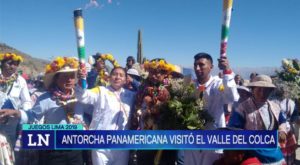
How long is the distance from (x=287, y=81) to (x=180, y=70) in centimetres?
340

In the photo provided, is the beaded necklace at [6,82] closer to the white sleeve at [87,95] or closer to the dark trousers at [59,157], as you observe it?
the dark trousers at [59,157]

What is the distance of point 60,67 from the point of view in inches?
185

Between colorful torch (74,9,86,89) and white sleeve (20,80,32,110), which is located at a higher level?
colorful torch (74,9,86,89)

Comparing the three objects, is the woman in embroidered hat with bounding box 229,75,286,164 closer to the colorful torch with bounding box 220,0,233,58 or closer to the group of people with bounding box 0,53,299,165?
the group of people with bounding box 0,53,299,165

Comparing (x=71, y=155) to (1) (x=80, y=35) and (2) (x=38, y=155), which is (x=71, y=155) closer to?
(2) (x=38, y=155)

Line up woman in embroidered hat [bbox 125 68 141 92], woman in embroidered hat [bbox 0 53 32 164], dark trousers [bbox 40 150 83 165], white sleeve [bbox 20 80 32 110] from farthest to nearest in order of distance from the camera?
1. woman in embroidered hat [bbox 125 68 141 92]
2. white sleeve [bbox 20 80 32 110]
3. woman in embroidered hat [bbox 0 53 32 164]
4. dark trousers [bbox 40 150 83 165]

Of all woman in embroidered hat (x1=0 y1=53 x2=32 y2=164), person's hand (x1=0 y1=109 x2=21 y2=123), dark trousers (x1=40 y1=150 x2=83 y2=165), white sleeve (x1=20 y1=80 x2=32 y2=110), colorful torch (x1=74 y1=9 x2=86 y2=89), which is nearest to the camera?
colorful torch (x1=74 y1=9 x2=86 y2=89)

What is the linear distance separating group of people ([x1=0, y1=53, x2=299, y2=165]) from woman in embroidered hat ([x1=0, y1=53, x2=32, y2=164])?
2 centimetres

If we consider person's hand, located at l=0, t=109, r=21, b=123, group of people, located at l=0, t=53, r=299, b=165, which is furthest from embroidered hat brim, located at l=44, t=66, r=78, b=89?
person's hand, located at l=0, t=109, r=21, b=123

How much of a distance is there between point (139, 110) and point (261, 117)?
1.52 metres

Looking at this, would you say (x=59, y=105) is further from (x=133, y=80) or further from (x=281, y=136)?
(x=281, y=136)

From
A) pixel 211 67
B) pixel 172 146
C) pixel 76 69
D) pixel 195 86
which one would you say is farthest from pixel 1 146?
pixel 211 67

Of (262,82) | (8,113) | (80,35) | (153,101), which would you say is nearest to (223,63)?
(262,82)

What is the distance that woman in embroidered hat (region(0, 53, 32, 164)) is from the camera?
485cm
